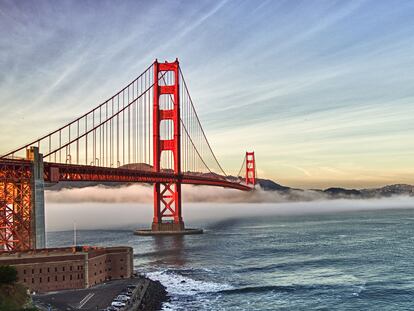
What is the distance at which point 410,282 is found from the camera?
177 feet

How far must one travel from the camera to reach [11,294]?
37938 millimetres

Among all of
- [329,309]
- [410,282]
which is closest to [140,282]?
[329,309]

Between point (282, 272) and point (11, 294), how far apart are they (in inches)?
1250

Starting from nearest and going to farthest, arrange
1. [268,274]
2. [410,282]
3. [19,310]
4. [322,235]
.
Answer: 1. [19,310]
2. [410,282]
3. [268,274]
4. [322,235]

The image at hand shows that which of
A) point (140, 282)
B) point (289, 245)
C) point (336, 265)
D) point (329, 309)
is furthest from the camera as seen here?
point (289, 245)

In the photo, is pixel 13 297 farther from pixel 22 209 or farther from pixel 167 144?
pixel 167 144

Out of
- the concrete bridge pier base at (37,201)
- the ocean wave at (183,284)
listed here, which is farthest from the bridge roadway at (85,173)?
the ocean wave at (183,284)

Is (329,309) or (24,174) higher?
(24,174)

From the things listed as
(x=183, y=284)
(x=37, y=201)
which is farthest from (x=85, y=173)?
(x=183, y=284)

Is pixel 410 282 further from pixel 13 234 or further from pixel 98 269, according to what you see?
pixel 13 234

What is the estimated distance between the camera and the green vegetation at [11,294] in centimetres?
3635

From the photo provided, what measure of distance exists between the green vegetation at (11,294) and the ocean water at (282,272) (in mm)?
11711

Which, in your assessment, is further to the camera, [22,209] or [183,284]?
[183,284]

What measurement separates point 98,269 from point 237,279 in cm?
1523
